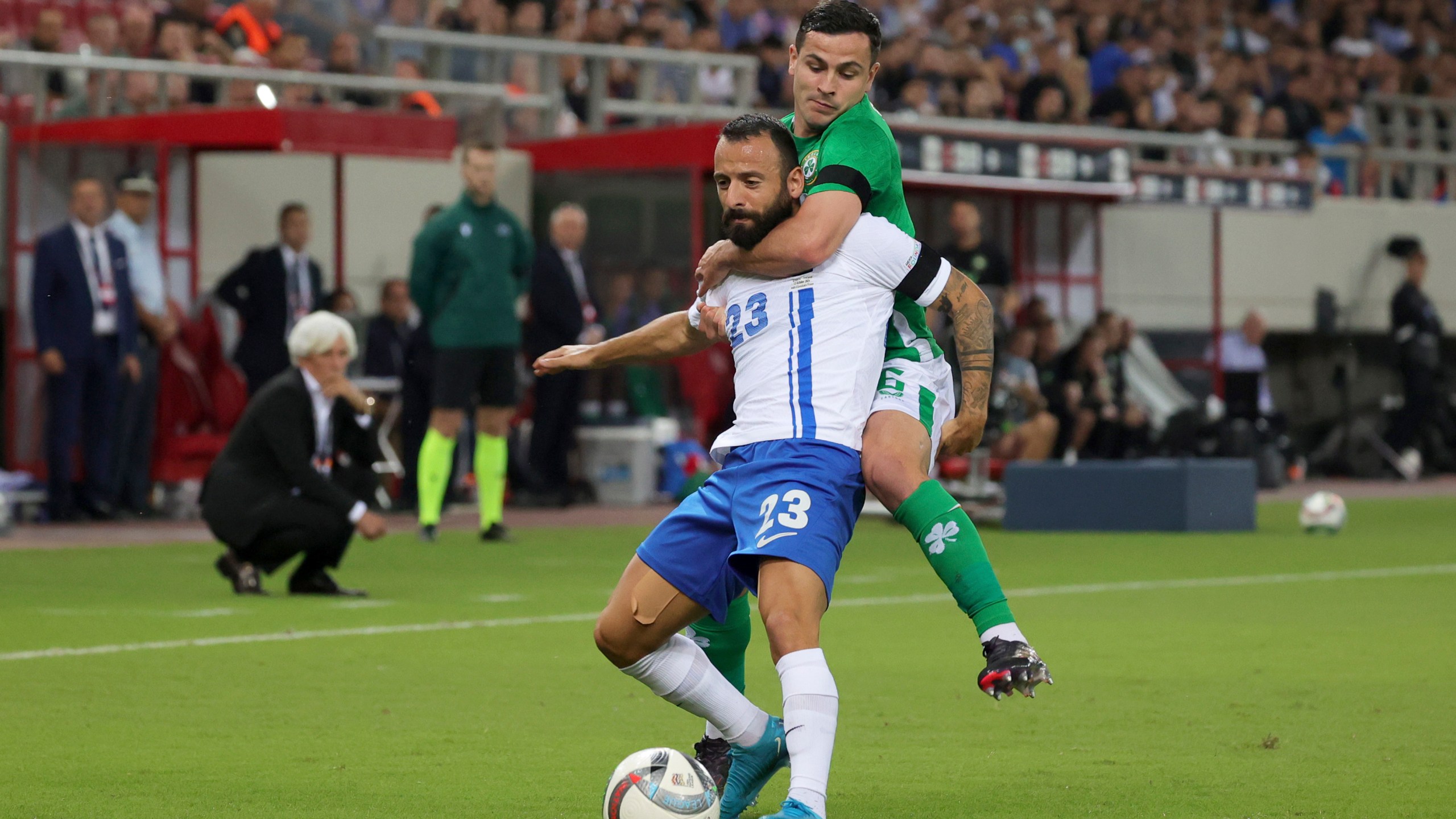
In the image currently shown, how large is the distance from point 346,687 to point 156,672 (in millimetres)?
803

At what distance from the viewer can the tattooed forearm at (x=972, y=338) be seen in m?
4.98

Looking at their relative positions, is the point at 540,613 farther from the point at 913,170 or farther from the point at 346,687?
the point at 913,170

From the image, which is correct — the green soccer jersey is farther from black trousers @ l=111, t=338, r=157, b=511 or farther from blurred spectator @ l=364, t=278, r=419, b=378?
blurred spectator @ l=364, t=278, r=419, b=378

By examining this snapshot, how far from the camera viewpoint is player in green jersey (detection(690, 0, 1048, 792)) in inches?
185

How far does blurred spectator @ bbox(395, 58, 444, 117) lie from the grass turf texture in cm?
683

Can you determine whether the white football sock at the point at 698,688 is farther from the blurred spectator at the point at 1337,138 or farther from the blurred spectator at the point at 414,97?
the blurred spectator at the point at 1337,138

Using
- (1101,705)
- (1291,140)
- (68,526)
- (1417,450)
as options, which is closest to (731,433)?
(1101,705)

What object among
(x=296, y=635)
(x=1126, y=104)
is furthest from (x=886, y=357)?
(x=1126, y=104)

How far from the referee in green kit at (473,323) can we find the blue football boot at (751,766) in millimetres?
7961

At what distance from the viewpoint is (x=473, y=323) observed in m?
13.1

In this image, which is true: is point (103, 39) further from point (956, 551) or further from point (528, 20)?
point (956, 551)

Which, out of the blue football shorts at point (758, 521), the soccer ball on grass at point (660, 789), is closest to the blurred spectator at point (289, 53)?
the blue football shorts at point (758, 521)

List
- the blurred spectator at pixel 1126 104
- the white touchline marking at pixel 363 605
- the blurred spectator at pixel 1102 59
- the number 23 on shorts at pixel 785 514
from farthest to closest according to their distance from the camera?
the blurred spectator at pixel 1102 59 → the blurred spectator at pixel 1126 104 → the white touchline marking at pixel 363 605 → the number 23 on shorts at pixel 785 514

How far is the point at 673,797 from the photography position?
459 centimetres
